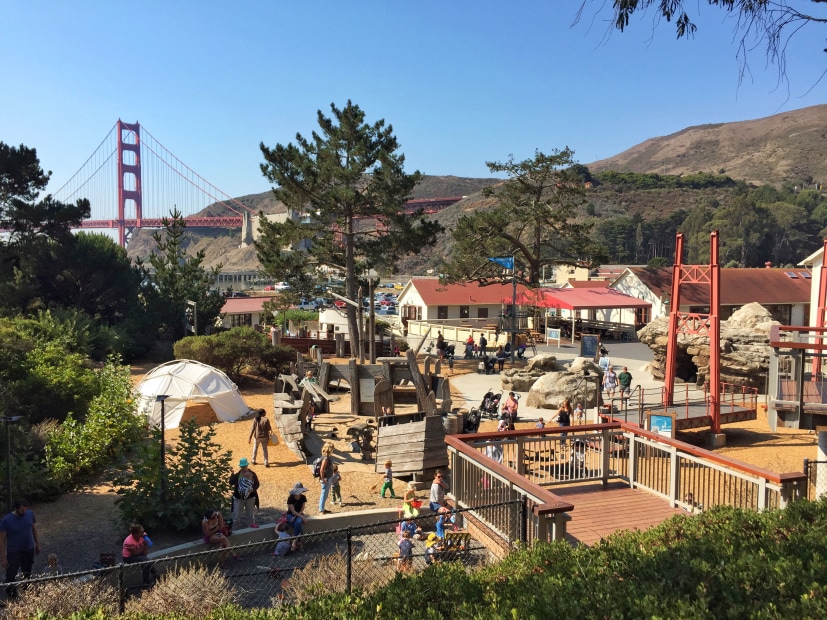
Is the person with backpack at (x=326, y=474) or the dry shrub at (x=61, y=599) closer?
the dry shrub at (x=61, y=599)

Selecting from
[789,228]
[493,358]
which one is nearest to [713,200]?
[789,228]

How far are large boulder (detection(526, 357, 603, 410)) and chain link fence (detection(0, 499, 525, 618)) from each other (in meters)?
10.9

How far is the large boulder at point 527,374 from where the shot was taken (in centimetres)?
2316

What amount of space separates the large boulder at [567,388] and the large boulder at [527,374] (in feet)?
5.88

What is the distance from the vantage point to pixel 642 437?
8648 millimetres

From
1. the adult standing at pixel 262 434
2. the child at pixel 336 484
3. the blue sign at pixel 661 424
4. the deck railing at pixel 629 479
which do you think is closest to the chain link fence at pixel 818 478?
the deck railing at pixel 629 479

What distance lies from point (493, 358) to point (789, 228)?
313 ft

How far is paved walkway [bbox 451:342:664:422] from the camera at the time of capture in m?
20.6

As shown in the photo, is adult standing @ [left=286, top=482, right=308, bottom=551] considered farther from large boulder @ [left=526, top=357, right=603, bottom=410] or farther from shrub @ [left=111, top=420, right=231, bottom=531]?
large boulder @ [left=526, top=357, right=603, bottom=410]

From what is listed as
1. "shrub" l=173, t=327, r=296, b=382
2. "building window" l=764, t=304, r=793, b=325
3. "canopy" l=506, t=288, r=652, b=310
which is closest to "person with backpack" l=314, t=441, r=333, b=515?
"shrub" l=173, t=327, r=296, b=382

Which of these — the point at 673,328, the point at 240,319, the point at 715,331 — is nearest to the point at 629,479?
the point at 715,331

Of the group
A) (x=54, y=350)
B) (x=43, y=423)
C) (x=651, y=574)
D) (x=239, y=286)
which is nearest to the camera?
(x=651, y=574)

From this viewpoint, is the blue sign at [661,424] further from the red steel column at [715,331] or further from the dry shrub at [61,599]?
the dry shrub at [61,599]

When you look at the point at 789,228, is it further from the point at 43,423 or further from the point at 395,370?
the point at 43,423
